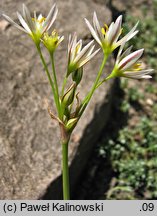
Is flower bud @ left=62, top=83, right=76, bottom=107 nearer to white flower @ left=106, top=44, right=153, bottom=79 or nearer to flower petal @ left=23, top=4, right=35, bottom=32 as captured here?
white flower @ left=106, top=44, right=153, bottom=79

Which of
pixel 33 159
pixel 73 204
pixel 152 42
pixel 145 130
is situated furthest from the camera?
pixel 152 42

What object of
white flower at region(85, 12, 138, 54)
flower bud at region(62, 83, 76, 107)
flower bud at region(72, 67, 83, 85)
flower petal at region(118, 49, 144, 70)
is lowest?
flower bud at region(62, 83, 76, 107)

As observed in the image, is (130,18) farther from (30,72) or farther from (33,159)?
(33,159)

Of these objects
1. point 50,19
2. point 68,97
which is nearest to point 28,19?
point 50,19

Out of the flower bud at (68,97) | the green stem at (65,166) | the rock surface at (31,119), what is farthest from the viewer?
the rock surface at (31,119)

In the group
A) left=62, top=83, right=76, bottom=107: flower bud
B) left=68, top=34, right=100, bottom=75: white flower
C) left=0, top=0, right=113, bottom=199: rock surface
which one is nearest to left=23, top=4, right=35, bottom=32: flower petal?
left=68, top=34, right=100, bottom=75: white flower

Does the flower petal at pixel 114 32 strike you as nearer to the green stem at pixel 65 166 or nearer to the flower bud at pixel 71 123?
the flower bud at pixel 71 123

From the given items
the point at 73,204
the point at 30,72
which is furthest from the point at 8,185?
the point at 30,72

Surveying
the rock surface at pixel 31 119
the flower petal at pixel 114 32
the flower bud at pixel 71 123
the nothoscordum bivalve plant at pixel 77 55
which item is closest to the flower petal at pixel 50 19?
the nothoscordum bivalve plant at pixel 77 55
